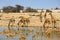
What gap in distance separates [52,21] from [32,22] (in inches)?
241

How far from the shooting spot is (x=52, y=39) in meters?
17.4

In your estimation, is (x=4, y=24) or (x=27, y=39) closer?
(x=27, y=39)

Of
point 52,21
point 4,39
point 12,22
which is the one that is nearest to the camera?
point 4,39

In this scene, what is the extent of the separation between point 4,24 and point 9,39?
42.8 ft

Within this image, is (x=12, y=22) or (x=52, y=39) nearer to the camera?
(x=52, y=39)

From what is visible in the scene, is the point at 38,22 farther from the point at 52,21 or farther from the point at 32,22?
the point at 52,21

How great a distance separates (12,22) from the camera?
93.7 ft

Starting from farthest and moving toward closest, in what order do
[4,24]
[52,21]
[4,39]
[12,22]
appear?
[4,24] → [12,22] → [52,21] → [4,39]

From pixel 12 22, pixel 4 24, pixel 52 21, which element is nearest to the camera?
pixel 52 21

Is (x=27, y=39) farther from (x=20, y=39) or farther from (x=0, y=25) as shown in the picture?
(x=0, y=25)

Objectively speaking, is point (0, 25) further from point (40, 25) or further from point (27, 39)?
point (27, 39)

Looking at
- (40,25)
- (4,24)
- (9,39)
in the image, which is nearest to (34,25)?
(40,25)

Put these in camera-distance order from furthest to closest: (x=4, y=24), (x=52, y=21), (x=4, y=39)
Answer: (x=4, y=24) < (x=52, y=21) < (x=4, y=39)

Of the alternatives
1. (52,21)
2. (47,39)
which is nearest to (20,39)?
(47,39)
